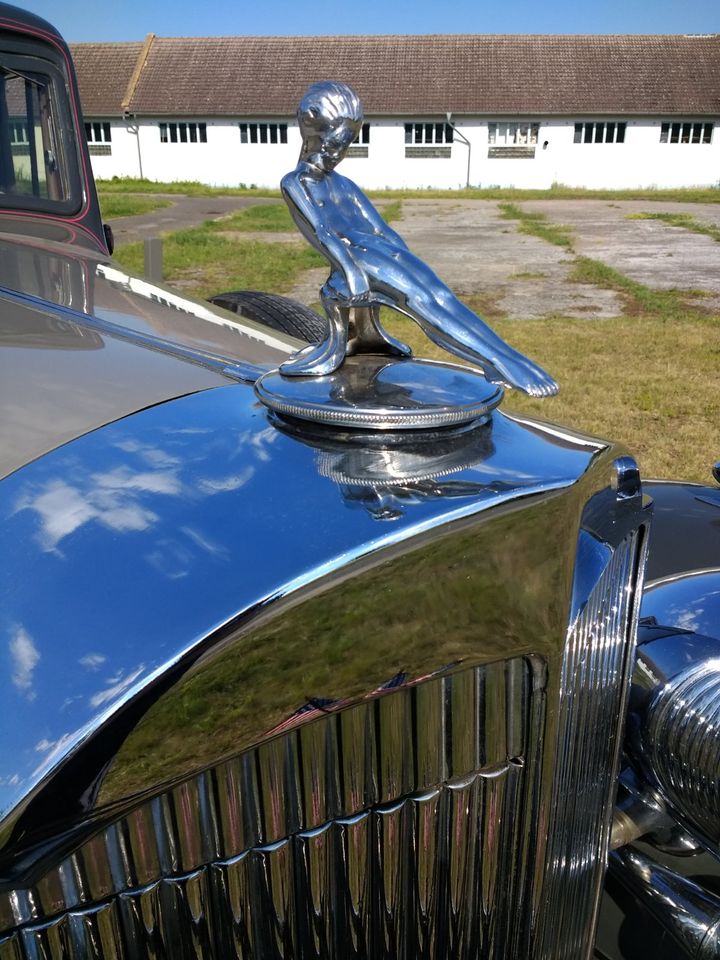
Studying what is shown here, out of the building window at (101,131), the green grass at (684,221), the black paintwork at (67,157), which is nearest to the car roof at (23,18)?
the black paintwork at (67,157)

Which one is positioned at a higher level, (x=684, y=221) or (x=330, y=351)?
(x=330, y=351)

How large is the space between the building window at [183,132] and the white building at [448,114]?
50 millimetres

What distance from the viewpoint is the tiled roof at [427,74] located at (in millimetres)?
30172

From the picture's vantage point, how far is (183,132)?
31.2 metres

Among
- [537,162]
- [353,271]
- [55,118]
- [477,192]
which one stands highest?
[55,118]

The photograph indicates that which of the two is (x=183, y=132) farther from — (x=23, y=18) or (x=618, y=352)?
(x=23, y=18)

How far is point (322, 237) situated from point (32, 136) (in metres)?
2.20

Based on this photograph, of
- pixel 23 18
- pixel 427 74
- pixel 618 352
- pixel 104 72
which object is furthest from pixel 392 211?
pixel 23 18

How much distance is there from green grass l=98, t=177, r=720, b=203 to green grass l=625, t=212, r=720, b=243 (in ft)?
18.0

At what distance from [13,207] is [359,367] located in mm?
2046

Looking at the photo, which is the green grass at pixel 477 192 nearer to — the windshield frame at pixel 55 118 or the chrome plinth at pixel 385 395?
the windshield frame at pixel 55 118

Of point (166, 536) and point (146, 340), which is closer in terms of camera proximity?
point (166, 536)

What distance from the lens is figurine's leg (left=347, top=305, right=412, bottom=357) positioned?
116 cm

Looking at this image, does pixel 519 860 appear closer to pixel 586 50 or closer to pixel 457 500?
pixel 457 500
